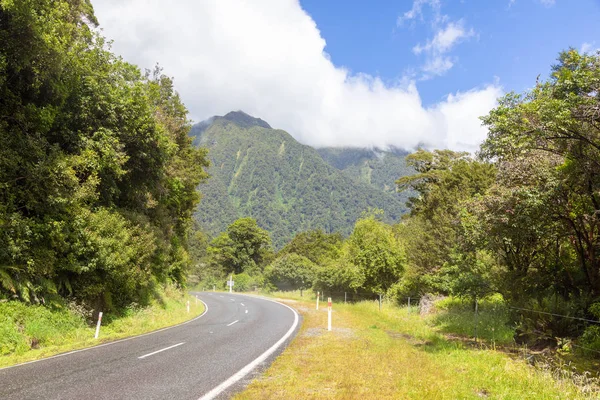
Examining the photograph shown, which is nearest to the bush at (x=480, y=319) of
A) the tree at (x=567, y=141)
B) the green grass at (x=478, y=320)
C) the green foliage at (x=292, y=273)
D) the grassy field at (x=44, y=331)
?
the green grass at (x=478, y=320)

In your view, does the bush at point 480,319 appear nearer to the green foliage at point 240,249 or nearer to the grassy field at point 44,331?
the grassy field at point 44,331

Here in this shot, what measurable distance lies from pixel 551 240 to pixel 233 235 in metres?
76.8

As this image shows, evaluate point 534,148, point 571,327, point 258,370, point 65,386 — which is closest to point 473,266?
point 571,327

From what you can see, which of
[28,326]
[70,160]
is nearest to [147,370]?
[28,326]

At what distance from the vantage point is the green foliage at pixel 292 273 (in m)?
61.8

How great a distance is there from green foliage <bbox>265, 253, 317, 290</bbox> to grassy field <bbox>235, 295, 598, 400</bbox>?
50534mm

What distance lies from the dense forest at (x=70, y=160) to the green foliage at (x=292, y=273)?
45.0 meters

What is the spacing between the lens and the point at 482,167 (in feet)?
84.0

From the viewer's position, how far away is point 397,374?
24.4 ft

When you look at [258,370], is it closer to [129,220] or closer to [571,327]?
[571,327]

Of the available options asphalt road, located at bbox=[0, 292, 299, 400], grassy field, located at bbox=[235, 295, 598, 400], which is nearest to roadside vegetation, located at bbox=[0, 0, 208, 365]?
asphalt road, located at bbox=[0, 292, 299, 400]

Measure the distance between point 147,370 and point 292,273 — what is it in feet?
184

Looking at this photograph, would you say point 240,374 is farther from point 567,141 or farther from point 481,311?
point 481,311

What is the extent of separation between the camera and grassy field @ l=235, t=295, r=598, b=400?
20.2ft
